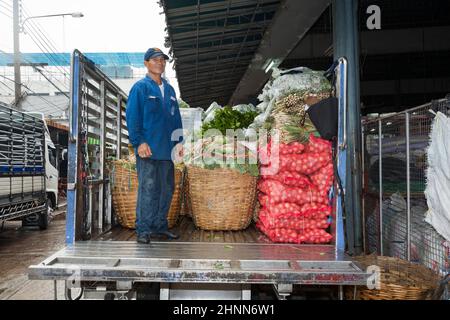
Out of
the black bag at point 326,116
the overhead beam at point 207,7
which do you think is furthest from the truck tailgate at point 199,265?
the overhead beam at point 207,7

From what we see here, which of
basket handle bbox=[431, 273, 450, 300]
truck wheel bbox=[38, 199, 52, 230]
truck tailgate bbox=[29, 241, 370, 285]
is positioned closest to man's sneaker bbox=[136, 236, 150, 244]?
truck tailgate bbox=[29, 241, 370, 285]

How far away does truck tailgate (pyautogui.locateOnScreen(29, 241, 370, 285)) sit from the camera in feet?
9.19

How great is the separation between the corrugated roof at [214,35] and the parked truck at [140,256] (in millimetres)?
4376

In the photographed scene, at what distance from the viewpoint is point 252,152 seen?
4.41m

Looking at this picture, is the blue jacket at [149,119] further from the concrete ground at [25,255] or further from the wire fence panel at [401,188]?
the concrete ground at [25,255]

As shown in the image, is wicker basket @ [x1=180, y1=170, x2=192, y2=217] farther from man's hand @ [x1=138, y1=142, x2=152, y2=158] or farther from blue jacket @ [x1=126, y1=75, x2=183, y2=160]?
man's hand @ [x1=138, y1=142, x2=152, y2=158]

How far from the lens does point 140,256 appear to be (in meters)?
3.16

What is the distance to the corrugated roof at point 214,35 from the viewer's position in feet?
26.9

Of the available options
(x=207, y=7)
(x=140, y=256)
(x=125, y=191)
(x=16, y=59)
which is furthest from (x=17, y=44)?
(x=140, y=256)

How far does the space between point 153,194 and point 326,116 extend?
181 cm

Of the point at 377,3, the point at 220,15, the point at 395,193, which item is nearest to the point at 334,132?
the point at 395,193

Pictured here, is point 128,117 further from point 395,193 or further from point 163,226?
point 395,193

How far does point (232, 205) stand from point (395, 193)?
3.09 metres

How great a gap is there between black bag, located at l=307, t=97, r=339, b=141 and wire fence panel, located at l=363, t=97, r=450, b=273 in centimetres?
147
